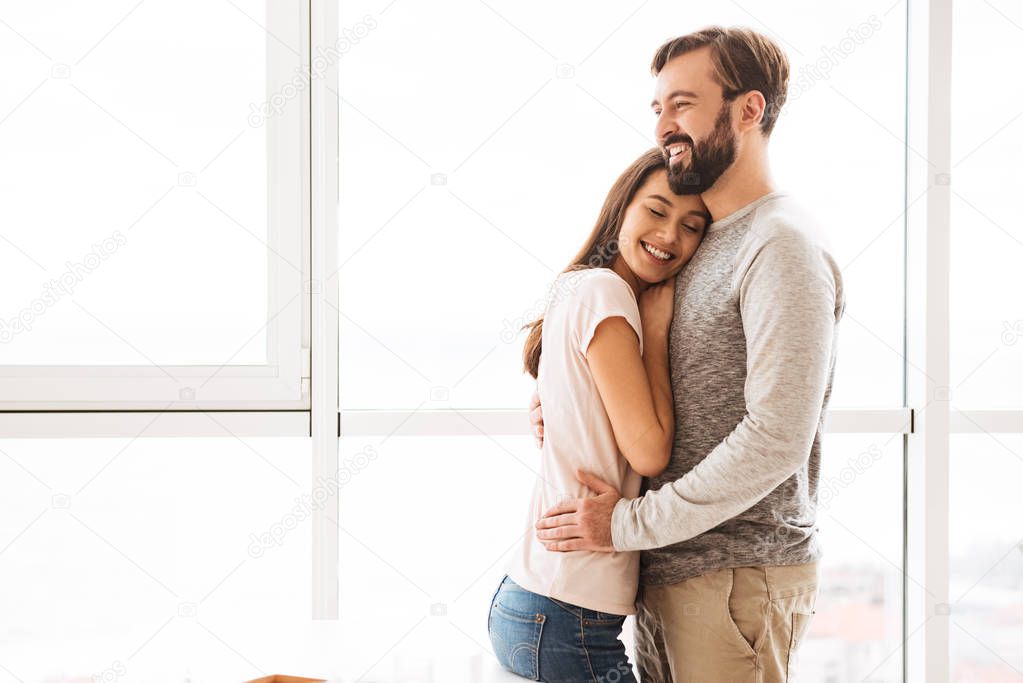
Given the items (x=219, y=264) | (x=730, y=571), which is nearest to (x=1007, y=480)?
(x=730, y=571)

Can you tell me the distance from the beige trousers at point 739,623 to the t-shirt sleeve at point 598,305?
0.39m

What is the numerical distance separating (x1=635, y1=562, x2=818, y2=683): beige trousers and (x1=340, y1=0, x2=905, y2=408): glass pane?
636 millimetres

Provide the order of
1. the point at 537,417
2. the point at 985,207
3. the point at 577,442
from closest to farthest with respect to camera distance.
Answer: the point at 577,442 < the point at 537,417 < the point at 985,207

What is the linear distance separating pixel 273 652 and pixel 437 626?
0.39 metres

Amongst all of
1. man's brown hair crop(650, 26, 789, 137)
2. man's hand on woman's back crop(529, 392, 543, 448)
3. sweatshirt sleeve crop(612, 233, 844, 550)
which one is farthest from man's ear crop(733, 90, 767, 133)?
man's hand on woman's back crop(529, 392, 543, 448)

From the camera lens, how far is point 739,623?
1211 mm

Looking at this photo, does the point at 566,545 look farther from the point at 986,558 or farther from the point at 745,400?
the point at 986,558

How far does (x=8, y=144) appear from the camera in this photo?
1.62m

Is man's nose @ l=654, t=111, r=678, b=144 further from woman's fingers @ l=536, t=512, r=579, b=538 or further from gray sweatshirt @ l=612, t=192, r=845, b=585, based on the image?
woman's fingers @ l=536, t=512, r=579, b=538

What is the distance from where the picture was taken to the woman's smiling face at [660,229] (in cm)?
128

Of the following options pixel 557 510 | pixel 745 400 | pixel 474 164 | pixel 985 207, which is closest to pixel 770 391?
pixel 745 400

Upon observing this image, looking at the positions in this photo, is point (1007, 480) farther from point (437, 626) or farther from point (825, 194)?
point (437, 626)

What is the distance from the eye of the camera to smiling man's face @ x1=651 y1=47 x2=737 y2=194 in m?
1.26

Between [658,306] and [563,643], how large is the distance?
559mm
